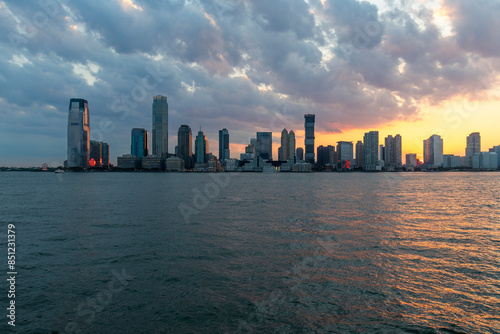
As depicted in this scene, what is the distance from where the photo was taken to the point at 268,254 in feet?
81.1

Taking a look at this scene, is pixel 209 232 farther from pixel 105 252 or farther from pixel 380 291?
pixel 380 291

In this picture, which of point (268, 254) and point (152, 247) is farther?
point (152, 247)

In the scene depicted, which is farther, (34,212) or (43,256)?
(34,212)

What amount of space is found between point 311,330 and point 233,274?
25.4ft

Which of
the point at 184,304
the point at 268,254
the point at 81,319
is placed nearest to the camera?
the point at 81,319

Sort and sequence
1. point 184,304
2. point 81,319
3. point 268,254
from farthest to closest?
point 268,254
point 184,304
point 81,319

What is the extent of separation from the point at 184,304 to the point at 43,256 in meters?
16.5

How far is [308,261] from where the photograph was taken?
23172 mm

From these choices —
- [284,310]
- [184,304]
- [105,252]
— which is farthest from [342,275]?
[105,252]

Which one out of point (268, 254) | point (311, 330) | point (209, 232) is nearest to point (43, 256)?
point (209, 232)

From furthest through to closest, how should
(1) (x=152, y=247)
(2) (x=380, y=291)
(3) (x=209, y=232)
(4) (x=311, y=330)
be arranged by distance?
(3) (x=209, y=232) < (1) (x=152, y=247) < (2) (x=380, y=291) < (4) (x=311, y=330)

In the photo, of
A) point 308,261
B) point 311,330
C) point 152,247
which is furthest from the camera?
point 152,247

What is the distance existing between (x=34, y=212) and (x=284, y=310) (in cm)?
5322

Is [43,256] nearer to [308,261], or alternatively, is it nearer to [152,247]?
[152,247]
